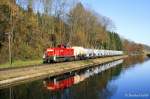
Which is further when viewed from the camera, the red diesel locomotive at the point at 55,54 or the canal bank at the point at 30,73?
the red diesel locomotive at the point at 55,54

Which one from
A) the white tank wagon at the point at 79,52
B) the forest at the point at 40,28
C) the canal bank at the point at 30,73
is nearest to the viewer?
the canal bank at the point at 30,73

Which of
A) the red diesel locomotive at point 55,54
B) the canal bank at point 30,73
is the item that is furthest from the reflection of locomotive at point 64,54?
the canal bank at point 30,73

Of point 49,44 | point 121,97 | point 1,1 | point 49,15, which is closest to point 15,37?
point 1,1

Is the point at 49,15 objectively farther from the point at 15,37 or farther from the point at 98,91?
the point at 98,91

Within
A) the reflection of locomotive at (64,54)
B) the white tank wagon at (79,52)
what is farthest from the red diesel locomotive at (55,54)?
the white tank wagon at (79,52)

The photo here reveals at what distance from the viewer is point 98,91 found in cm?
3578

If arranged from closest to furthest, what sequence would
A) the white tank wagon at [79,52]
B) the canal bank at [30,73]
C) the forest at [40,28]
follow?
1. the canal bank at [30,73]
2. the forest at [40,28]
3. the white tank wagon at [79,52]

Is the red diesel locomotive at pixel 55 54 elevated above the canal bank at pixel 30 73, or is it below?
above

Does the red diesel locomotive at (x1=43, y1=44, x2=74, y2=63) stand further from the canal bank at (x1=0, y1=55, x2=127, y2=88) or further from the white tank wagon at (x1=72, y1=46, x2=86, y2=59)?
the white tank wagon at (x1=72, y1=46, x2=86, y2=59)

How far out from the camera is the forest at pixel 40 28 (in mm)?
61281

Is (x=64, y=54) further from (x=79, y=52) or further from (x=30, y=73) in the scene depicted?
(x=30, y=73)

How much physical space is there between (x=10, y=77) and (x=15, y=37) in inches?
1071

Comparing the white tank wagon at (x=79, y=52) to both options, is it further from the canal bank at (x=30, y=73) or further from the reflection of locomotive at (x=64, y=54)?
the canal bank at (x=30, y=73)

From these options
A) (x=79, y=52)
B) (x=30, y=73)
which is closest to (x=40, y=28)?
(x=79, y=52)
